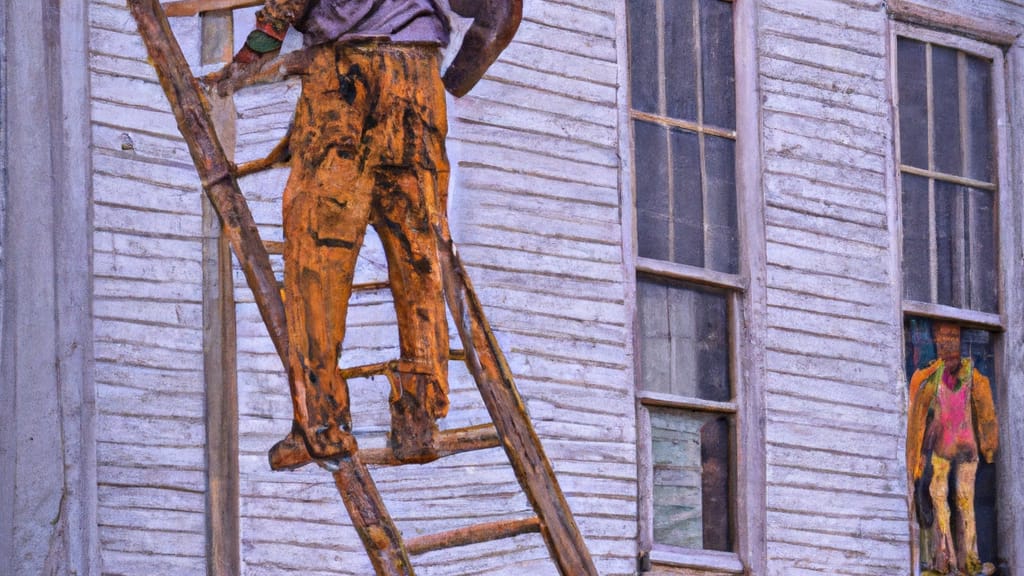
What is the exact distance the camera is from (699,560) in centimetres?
833

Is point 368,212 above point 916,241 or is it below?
below

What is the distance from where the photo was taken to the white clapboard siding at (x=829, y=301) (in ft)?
28.9

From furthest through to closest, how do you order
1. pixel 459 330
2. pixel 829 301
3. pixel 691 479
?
pixel 829 301
pixel 691 479
pixel 459 330

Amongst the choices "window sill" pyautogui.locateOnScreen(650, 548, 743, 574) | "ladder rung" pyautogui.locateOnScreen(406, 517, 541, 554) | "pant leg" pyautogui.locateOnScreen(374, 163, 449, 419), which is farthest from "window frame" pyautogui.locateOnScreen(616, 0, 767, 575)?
"pant leg" pyautogui.locateOnScreen(374, 163, 449, 419)

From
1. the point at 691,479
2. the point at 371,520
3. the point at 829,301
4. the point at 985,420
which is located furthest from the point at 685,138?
the point at 371,520

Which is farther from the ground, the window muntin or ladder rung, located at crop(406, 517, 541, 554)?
the window muntin

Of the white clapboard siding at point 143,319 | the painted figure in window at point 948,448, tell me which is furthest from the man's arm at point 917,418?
the white clapboard siding at point 143,319

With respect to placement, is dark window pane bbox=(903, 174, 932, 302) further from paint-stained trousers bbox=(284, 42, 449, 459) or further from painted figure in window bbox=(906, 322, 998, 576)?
paint-stained trousers bbox=(284, 42, 449, 459)

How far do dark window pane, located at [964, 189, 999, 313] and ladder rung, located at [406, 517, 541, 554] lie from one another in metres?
3.78

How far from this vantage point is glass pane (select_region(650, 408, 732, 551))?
8.37 metres

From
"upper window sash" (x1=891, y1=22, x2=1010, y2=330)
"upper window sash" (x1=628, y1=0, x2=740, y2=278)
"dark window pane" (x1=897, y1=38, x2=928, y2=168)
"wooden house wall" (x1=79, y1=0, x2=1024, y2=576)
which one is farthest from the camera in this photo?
"dark window pane" (x1=897, y1=38, x2=928, y2=168)

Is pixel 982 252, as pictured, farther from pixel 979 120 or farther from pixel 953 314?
pixel 979 120

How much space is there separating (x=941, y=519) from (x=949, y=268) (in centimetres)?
116

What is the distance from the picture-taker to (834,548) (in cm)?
889
